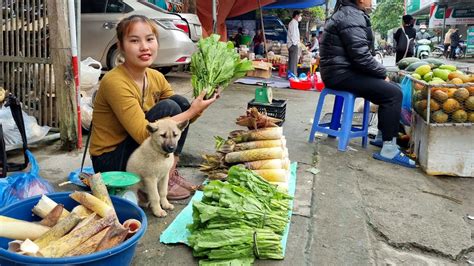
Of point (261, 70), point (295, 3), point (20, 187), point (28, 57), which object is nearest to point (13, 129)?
point (28, 57)

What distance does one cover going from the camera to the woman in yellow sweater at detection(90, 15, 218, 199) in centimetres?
277

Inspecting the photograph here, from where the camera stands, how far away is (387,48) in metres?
40.7

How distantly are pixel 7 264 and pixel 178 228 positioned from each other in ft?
3.75

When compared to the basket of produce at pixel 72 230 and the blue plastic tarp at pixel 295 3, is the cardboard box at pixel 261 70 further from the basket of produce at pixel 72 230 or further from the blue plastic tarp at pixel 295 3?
the basket of produce at pixel 72 230

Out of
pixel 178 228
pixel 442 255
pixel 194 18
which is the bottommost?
pixel 442 255

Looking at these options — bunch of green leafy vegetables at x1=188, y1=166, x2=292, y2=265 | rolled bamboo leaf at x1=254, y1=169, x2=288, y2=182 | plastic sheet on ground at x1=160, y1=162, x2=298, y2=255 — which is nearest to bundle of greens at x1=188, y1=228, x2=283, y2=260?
bunch of green leafy vegetables at x1=188, y1=166, x2=292, y2=265

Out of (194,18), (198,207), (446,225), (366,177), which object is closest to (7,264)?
(198,207)

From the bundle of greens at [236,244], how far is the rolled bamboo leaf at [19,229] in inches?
33.2

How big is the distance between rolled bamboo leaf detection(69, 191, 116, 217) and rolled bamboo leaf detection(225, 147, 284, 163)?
4.92ft

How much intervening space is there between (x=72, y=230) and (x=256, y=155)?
178 centimetres

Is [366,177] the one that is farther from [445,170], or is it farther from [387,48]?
[387,48]

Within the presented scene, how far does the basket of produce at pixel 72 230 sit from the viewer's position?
5.98 feet

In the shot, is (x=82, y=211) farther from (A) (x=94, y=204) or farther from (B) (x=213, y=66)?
(B) (x=213, y=66)

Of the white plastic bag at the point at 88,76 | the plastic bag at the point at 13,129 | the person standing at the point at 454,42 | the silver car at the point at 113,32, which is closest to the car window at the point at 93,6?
the silver car at the point at 113,32
